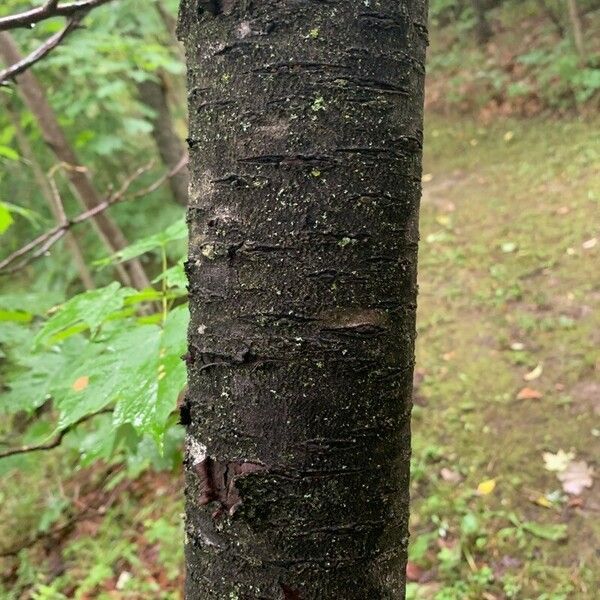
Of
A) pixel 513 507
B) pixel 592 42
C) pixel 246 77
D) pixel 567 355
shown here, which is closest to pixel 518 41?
pixel 592 42

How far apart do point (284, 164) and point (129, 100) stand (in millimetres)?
7086

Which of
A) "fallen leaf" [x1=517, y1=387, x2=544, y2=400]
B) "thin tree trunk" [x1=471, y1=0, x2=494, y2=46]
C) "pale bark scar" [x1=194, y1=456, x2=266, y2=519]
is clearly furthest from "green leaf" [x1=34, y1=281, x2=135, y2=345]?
"thin tree trunk" [x1=471, y1=0, x2=494, y2=46]

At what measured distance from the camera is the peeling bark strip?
0.69m

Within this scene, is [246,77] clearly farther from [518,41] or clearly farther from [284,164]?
[518,41]

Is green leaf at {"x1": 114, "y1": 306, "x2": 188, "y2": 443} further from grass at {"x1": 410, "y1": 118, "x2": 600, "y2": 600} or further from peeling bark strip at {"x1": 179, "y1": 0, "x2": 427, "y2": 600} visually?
grass at {"x1": 410, "y1": 118, "x2": 600, "y2": 600}

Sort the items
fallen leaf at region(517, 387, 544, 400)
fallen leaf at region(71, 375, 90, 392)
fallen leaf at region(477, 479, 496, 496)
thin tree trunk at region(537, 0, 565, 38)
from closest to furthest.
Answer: fallen leaf at region(71, 375, 90, 392), fallen leaf at region(477, 479, 496, 496), fallen leaf at region(517, 387, 544, 400), thin tree trunk at region(537, 0, 565, 38)

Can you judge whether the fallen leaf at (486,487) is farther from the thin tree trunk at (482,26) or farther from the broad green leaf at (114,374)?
the thin tree trunk at (482,26)

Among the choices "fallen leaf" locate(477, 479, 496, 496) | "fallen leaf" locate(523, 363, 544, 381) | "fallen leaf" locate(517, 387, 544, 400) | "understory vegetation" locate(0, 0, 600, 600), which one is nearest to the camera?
"understory vegetation" locate(0, 0, 600, 600)

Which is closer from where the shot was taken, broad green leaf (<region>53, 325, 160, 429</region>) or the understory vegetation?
broad green leaf (<region>53, 325, 160, 429</region>)

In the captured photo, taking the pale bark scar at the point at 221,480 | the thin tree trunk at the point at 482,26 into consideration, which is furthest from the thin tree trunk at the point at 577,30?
the pale bark scar at the point at 221,480

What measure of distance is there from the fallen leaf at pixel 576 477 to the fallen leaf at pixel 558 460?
2 cm

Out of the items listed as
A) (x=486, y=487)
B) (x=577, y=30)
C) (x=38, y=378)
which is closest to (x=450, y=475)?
(x=486, y=487)

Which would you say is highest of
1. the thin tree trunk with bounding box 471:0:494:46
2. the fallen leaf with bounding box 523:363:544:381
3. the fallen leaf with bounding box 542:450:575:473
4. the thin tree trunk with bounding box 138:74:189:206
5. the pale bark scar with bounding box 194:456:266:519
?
the pale bark scar with bounding box 194:456:266:519

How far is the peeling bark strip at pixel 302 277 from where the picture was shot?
69cm
